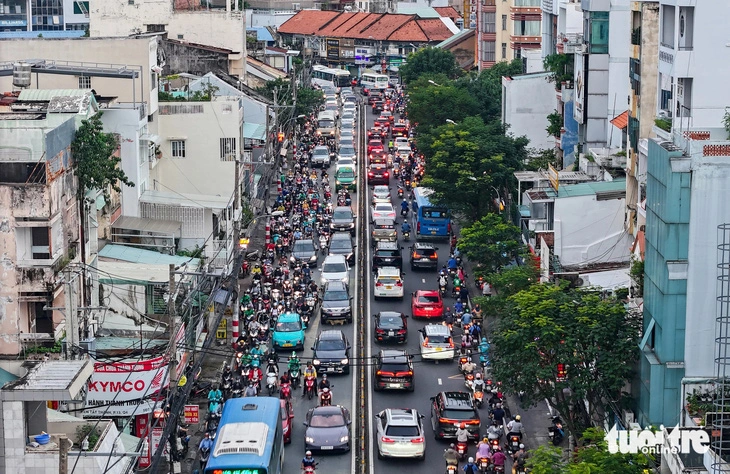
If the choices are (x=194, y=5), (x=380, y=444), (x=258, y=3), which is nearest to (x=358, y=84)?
(x=258, y=3)

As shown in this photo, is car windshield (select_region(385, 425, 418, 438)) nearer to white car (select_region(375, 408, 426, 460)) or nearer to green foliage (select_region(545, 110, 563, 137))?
white car (select_region(375, 408, 426, 460))

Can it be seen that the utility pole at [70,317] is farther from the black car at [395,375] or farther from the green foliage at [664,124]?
the green foliage at [664,124]

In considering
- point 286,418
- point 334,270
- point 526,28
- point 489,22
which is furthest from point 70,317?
point 489,22

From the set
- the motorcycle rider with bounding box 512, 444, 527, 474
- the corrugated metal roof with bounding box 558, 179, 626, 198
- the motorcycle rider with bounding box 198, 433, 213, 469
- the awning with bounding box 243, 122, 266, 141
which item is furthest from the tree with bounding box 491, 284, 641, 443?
the awning with bounding box 243, 122, 266, 141

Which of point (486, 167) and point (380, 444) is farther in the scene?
point (486, 167)

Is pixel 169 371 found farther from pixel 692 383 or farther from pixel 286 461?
pixel 692 383
